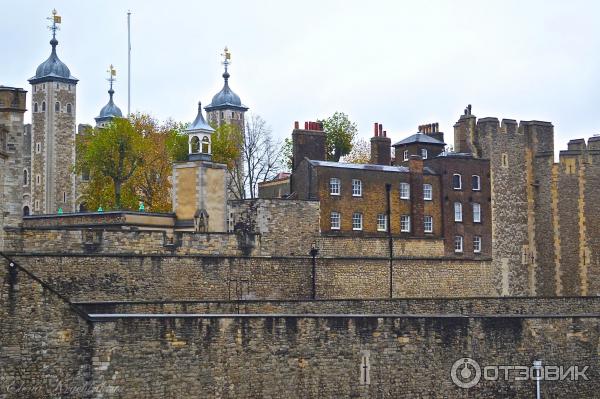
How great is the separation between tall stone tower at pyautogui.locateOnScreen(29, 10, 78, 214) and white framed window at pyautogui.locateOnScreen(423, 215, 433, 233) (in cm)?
4549

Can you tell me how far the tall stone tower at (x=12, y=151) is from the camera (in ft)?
127

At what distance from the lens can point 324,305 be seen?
38031 millimetres

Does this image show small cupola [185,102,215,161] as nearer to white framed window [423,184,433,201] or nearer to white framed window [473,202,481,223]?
white framed window [423,184,433,201]

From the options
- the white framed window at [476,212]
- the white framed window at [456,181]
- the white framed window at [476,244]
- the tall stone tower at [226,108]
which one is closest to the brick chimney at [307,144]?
the white framed window at [456,181]

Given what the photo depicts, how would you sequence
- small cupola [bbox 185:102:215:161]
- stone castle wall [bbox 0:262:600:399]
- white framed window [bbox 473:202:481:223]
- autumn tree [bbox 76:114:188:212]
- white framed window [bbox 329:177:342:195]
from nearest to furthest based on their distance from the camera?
stone castle wall [bbox 0:262:600:399], small cupola [bbox 185:102:215:161], white framed window [bbox 329:177:342:195], white framed window [bbox 473:202:481:223], autumn tree [bbox 76:114:188:212]

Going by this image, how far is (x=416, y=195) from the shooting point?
174 ft

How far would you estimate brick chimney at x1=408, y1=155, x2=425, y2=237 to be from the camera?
52.8m

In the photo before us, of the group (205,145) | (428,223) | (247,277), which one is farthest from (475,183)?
(247,277)

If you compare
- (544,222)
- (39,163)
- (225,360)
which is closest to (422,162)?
(544,222)

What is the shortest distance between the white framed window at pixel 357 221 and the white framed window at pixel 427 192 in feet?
11.6

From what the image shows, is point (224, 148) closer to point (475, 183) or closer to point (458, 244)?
point (475, 183)

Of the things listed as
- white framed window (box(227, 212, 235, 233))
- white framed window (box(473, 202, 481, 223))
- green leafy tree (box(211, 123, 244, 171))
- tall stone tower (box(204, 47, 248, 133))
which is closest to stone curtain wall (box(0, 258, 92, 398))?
white framed window (box(227, 212, 235, 233))

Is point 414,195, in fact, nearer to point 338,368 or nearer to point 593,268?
point 593,268

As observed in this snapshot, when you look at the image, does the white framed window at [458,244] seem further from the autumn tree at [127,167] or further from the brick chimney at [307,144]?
the autumn tree at [127,167]
